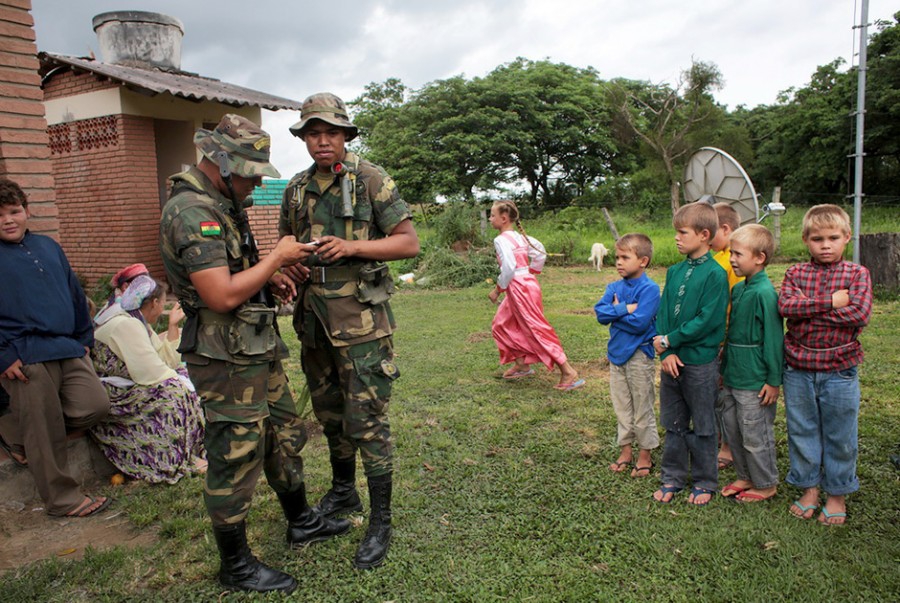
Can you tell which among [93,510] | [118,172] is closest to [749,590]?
[93,510]

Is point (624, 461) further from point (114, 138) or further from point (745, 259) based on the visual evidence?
point (114, 138)

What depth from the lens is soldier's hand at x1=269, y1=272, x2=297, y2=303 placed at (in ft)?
9.84

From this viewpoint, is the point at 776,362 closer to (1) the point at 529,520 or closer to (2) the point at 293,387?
(1) the point at 529,520

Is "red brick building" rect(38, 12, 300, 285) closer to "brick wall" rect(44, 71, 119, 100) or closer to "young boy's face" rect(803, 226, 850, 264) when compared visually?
"brick wall" rect(44, 71, 119, 100)

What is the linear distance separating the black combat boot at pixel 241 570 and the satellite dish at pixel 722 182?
435 cm

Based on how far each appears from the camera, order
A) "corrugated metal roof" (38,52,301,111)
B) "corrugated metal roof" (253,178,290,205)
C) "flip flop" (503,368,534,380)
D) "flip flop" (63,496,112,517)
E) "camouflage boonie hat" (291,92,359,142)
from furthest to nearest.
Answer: "corrugated metal roof" (253,178,290,205)
"corrugated metal roof" (38,52,301,111)
"flip flop" (503,368,534,380)
"flip flop" (63,496,112,517)
"camouflage boonie hat" (291,92,359,142)

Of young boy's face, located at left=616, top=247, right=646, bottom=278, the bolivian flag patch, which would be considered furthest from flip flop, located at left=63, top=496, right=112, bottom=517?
young boy's face, located at left=616, top=247, right=646, bottom=278

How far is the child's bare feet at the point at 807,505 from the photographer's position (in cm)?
327

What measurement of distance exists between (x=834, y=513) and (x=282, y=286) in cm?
300

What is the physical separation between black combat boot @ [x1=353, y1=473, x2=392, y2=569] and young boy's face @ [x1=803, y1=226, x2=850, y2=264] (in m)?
2.41

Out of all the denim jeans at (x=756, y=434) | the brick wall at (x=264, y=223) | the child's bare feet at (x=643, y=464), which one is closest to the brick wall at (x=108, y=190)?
the brick wall at (x=264, y=223)

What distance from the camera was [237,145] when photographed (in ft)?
8.99

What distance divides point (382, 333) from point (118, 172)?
30.7 feet

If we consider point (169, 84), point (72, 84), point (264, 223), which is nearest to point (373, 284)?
point (264, 223)
